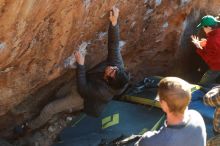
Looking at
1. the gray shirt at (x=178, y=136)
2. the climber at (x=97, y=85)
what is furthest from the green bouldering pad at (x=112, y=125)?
the gray shirt at (x=178, y=136)

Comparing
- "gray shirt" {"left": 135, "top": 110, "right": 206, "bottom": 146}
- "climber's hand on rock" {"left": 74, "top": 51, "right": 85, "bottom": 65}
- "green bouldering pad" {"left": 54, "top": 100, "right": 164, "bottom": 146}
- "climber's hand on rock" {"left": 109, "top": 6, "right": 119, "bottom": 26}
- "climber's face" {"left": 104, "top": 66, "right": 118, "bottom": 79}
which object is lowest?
"green bouldering pad" {"left": 54, "top": 100, "right": 164, "bottom": 146}

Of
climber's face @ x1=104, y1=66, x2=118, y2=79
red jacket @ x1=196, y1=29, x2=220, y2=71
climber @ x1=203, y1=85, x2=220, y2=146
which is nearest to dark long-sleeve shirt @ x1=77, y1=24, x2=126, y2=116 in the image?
climber's face @ x1=104, y1=66, x2=118, y2=79

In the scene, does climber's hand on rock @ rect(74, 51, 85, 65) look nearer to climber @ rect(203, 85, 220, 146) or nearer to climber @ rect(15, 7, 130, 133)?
climber @ rect(15, 7, 130, 133)

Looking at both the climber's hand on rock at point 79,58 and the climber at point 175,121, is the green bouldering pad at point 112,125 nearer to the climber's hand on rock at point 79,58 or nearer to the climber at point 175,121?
the climber's hand on rock at point 79,58

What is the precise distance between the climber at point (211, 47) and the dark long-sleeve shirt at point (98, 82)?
61.4 inches

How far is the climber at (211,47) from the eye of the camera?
21.8 ft

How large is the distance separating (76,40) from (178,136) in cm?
233

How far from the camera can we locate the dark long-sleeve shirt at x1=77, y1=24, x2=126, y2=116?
18.6 ft

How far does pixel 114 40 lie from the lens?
5.65 m

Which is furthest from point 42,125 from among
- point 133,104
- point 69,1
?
point 69,1

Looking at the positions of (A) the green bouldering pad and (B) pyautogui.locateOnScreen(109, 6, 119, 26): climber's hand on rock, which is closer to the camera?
(B) pyautogui.locateOnScreen(109, 6, 119, 26): climber's hand on rock

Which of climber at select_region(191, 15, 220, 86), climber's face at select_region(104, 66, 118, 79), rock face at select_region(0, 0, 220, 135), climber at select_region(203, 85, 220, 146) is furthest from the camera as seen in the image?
climber at select_region(191, 15, 220, 86)

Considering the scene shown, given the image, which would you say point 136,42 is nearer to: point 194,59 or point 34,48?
point 194,59

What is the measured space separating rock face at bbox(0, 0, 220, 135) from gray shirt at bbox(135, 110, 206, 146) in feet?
5.90
